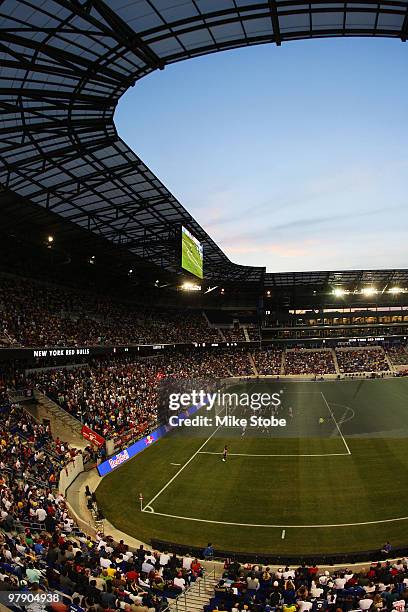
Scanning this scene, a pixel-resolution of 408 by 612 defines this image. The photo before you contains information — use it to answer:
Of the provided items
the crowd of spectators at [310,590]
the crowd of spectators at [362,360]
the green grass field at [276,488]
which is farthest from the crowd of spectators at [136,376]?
the crowd of spectators at [310,590]

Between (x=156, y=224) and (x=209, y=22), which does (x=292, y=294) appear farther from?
(x=209, y=22)

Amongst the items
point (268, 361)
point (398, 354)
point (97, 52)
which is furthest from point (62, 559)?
point (398, 354)

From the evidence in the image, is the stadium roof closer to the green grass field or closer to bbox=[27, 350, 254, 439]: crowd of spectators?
bbox=[27, 350, 254, 439]: crowd of spectators

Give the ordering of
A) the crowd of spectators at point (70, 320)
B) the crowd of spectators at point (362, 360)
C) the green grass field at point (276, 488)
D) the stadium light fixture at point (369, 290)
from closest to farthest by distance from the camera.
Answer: the green grass field at point (276, 488)
the crowd of spectators at point (70, 320)
the crowd of spectators at point (362, 360)
the stadium light fixture at point (369, 290)

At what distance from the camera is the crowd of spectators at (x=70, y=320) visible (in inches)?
1501

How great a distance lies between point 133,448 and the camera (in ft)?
115

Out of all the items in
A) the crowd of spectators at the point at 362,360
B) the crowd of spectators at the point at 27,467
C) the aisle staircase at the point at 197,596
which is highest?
the crowd of spectators at the point at 362,360

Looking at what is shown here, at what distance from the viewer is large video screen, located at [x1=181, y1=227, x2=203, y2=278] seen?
3872 centimetres

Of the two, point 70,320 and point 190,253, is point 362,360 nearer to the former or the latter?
point 190,253

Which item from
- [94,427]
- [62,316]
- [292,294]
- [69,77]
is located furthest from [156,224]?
[292,294]

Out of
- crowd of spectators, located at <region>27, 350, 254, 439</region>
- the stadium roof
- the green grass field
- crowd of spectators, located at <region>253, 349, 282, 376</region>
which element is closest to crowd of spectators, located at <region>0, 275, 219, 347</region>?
crowd of spectators, located at <region>27, 350, 254, 439</region>

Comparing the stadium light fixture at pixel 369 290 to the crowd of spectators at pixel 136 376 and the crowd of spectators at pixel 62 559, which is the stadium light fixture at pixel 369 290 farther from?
the crowd of spectators at pixel 62 559

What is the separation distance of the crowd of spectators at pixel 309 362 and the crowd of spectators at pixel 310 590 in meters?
66.3

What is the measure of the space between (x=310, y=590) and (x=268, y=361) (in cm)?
7086
